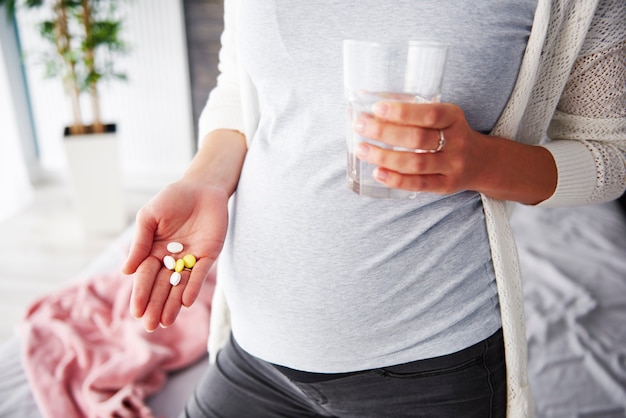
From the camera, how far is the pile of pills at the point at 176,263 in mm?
623

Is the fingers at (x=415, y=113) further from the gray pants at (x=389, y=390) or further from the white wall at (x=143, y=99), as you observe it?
the white wall at (x=143, y=99)

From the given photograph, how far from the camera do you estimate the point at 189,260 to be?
0.64m

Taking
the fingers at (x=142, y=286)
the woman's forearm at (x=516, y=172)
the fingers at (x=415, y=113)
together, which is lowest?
the fingers at (x=142, y=286)

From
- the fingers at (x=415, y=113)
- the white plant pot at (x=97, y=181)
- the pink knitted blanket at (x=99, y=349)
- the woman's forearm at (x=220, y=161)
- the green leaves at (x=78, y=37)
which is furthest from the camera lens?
the white plant pot at (x=97, y=181)

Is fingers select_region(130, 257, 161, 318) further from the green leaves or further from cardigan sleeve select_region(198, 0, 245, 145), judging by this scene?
the green leaves

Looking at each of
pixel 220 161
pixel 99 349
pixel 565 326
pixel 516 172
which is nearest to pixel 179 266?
pixel 220 161

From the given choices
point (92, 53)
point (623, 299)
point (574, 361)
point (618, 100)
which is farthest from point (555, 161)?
point (92, 53)

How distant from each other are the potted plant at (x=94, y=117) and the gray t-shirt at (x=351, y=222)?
2.18 meters

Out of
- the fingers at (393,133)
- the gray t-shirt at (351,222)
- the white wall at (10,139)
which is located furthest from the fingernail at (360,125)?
the white wall at (10,139)

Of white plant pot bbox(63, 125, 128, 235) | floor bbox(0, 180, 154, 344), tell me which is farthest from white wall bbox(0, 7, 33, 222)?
white plant pot bbox(63, 125, 128, 235)

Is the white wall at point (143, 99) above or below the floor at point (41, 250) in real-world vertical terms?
above

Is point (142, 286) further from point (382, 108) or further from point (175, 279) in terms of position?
point (382, 108)

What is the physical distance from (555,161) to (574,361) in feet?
2.84

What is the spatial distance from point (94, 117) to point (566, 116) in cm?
254
